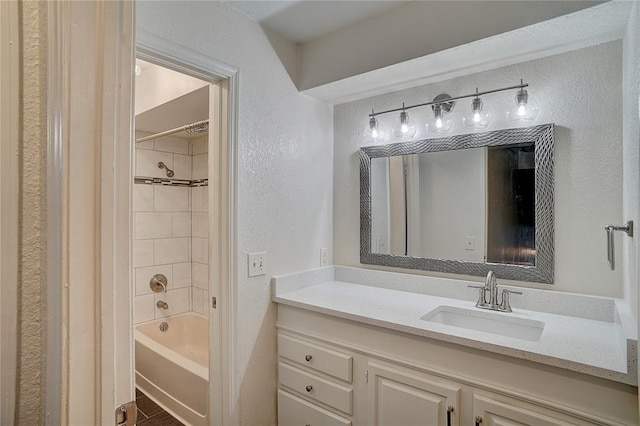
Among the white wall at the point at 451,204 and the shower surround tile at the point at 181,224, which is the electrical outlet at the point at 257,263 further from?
the shower surround tile at the point at 181,224

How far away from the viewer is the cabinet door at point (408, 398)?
1.36 metres

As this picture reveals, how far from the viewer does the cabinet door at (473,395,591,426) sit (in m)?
1.18

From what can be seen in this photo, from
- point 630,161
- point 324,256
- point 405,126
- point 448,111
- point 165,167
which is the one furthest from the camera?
point 165,167

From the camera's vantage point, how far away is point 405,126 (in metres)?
2.03

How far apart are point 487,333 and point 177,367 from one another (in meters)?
1.86

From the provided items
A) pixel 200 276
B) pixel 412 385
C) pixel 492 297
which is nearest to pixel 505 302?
pixel 492 297

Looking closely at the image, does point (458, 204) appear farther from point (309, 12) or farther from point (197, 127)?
point (197, 127)

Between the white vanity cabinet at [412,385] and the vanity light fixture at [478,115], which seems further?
the vanity light fixture at [478,115]

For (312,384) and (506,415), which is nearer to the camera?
(506,415)

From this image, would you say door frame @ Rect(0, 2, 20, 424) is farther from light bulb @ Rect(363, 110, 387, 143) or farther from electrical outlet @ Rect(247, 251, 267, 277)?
light bulb @ Rect(363, 110, 387, 143)

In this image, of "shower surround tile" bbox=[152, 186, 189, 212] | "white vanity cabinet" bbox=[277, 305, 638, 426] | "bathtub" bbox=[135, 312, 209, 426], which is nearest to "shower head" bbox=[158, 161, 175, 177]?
"shower surround tile" bbox=[152, 186, 189, 212]

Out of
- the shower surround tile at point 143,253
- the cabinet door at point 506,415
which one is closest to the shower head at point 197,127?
the shower surround tile at point 143,253

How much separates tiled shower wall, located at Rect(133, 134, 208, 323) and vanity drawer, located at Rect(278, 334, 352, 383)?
5.12 feet

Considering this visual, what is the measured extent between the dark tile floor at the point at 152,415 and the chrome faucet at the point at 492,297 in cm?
199
